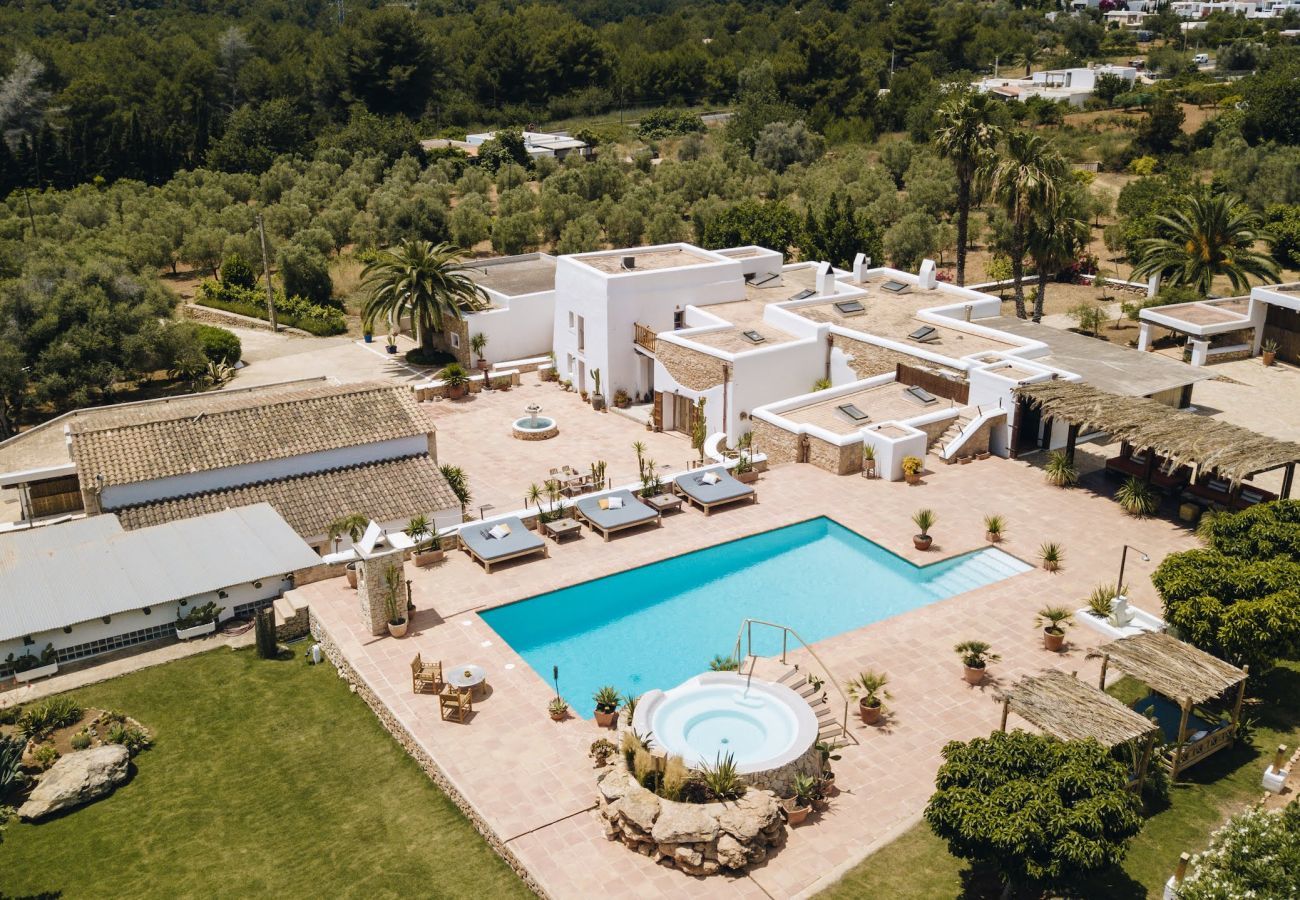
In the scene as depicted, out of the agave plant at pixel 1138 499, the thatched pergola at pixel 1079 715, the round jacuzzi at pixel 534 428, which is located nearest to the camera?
the thatched pergola at pixel 1079 715

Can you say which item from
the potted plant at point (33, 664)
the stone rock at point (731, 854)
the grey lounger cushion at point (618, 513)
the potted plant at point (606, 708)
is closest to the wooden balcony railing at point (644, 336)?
the grey lounger cushion at point (618, 513)

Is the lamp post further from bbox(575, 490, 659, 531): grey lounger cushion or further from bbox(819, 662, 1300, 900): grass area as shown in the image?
bbox(575, 490, 659, 531): grey lounger cushion

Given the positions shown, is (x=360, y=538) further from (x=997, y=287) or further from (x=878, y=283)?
(x=997, y=287)

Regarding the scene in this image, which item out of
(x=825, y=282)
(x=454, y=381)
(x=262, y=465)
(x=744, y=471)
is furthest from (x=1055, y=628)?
(x=454, y=381)

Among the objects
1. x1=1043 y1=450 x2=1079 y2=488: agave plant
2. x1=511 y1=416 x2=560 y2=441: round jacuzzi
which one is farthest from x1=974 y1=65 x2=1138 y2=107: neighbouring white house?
x1=511 y1=416 x2=560 y2=441: round jacuzzi

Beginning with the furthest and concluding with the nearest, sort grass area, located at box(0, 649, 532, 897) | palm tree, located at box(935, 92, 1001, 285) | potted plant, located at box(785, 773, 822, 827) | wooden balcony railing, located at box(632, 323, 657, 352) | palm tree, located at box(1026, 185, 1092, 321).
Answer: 1. palm tree, located at box(935, 92, 1001, 285)
2. palm tree, located at box(1026, 185, 1092, 321)
3. wooden balcony railing, located at box(632, 323, 657, 352)
4. potted plant, located at box(785, 773, 822, 827)
5. grass area, located at box(0, 649, 532, 897)

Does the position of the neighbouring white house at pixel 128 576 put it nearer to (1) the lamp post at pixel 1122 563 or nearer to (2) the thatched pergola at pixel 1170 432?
(1) the lamp post at pixel 1122 563

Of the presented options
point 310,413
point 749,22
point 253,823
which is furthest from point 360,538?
point 749,22
